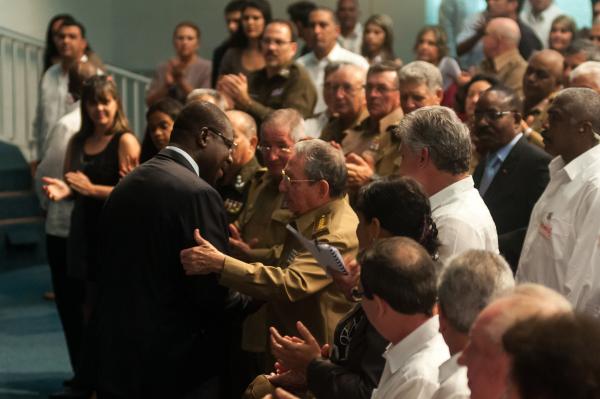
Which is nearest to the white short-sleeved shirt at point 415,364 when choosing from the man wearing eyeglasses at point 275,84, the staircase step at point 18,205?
the man wearing eyeglasses at point 275,84

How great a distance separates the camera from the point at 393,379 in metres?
2.72

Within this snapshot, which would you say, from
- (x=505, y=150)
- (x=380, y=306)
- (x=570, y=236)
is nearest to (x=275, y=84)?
(x=505, y=150)

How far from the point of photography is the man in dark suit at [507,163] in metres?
4.92

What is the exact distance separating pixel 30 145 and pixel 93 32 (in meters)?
1.95

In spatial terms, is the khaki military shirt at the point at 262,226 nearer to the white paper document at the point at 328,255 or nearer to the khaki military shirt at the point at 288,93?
the white paper document at the point at 328,255

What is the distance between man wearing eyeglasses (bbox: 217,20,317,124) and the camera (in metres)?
6.41

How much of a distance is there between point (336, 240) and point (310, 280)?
6.4 inches

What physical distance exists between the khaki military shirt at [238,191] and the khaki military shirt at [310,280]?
931mm

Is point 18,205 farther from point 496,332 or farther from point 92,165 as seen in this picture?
point 496,332

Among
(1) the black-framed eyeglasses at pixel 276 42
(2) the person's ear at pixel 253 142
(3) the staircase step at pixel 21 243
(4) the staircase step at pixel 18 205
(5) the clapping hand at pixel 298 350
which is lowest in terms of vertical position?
(3) the staircase step at pixel 21 243

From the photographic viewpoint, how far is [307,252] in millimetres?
4070

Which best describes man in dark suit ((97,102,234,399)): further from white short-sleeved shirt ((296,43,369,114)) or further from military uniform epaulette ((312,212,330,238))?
white short-sleeved shirt ((296,43,369,114))

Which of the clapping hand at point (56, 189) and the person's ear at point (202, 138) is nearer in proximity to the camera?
the person's ear at point (202, 138)

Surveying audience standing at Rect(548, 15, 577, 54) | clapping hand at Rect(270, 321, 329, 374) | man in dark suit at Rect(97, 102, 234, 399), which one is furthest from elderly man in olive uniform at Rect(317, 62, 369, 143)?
audience standing at Rect(548, 15, 577, 54)
